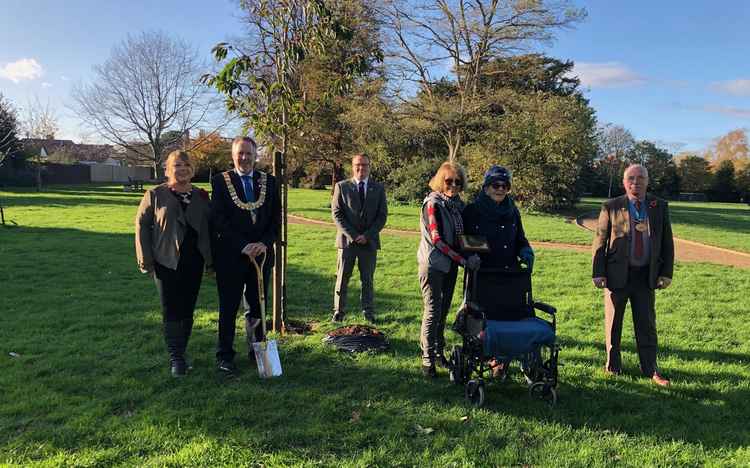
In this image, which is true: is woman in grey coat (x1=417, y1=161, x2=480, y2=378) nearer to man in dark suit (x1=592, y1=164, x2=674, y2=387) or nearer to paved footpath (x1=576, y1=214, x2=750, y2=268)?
man in dark suit (x1=592, y1=164, x2=674, y2=387)

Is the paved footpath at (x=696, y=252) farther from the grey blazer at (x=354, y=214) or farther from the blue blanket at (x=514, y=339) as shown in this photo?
the blue blanket at (x=514, y=339)

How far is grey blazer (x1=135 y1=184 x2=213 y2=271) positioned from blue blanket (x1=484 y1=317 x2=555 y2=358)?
8.53 feet

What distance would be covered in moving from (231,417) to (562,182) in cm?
2411

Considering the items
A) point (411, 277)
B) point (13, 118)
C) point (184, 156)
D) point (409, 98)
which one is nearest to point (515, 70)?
point (409, 98)

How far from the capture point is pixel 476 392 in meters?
3.87

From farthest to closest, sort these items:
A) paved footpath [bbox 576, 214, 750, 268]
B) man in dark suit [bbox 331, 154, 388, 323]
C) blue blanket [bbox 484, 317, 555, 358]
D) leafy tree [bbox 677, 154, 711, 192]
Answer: leafy tree [bbox 677, 154, 711, 192], paved footpath [bbox 576, 214, 750, 268], man in dark suit [bbox 331, 154, 388, 323], blue blanket [bbox 484, 317, 555, 358]

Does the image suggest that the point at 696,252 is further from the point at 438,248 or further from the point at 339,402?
the point at 339,402

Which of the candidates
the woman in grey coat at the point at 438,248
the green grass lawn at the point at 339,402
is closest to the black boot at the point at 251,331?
the green grass lawn at the point at 339,402

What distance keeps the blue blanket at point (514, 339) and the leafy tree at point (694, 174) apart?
69.0m

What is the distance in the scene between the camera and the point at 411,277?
339 inches

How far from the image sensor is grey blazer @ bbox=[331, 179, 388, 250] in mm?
5902

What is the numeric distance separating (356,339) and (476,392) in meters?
1.56

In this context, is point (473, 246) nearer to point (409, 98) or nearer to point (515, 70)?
point (409, 98)

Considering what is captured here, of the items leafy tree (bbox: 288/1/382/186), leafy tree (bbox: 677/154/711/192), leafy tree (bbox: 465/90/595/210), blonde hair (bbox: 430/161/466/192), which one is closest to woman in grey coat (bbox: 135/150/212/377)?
blonde hair (bbox: 430/161/466/192)
